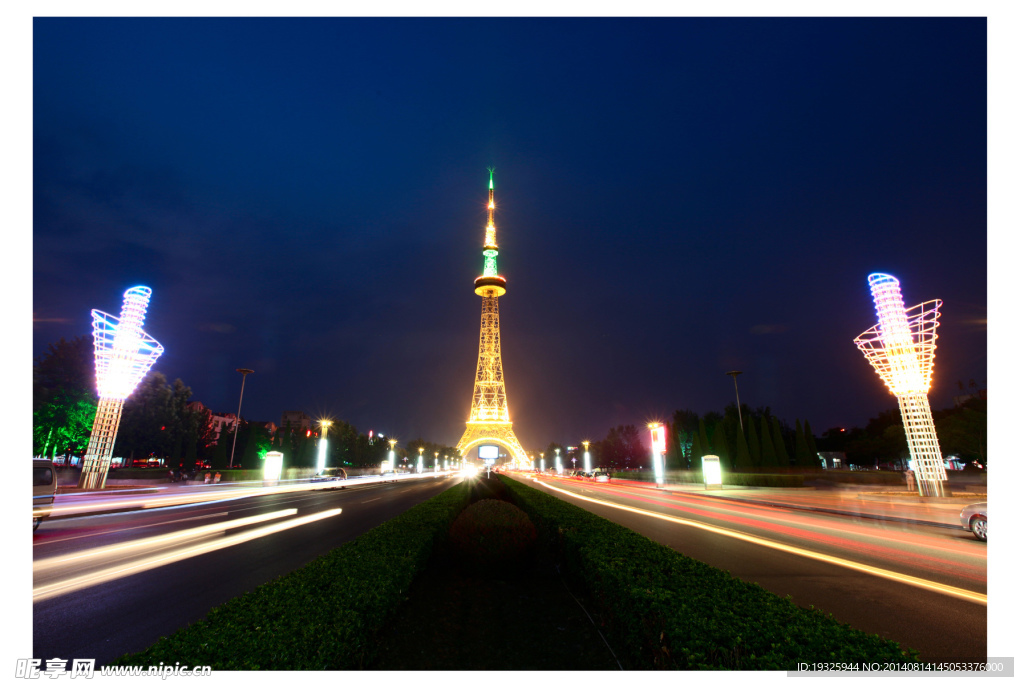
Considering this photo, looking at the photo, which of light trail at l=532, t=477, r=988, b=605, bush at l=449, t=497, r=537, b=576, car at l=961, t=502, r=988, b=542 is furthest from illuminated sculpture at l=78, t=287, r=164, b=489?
car at l=961, t=502, r=988, b=542

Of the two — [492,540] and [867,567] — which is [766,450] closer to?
[867,567]

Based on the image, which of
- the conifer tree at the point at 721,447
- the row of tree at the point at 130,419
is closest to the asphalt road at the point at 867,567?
the conifer tree at the point at 721,447

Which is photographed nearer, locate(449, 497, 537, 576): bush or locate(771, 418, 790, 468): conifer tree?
locate(449, 497, 537, 576): bush

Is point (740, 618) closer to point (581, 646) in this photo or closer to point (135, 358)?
point (581, 646)

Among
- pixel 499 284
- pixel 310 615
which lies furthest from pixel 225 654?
pixel 499 284

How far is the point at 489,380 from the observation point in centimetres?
8456

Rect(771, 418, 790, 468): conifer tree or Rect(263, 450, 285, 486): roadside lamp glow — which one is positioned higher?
Rect(771, 418, 790, 468): conifer tree

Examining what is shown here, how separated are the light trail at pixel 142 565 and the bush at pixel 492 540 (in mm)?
5226

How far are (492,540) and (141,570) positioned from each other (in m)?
5.88

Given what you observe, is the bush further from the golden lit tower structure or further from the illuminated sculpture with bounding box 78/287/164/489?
the golden lit tower structure

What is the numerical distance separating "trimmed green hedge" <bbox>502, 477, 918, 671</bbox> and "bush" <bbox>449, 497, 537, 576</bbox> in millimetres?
2377

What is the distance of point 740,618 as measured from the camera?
3299mm

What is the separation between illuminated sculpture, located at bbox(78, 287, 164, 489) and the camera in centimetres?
2473
